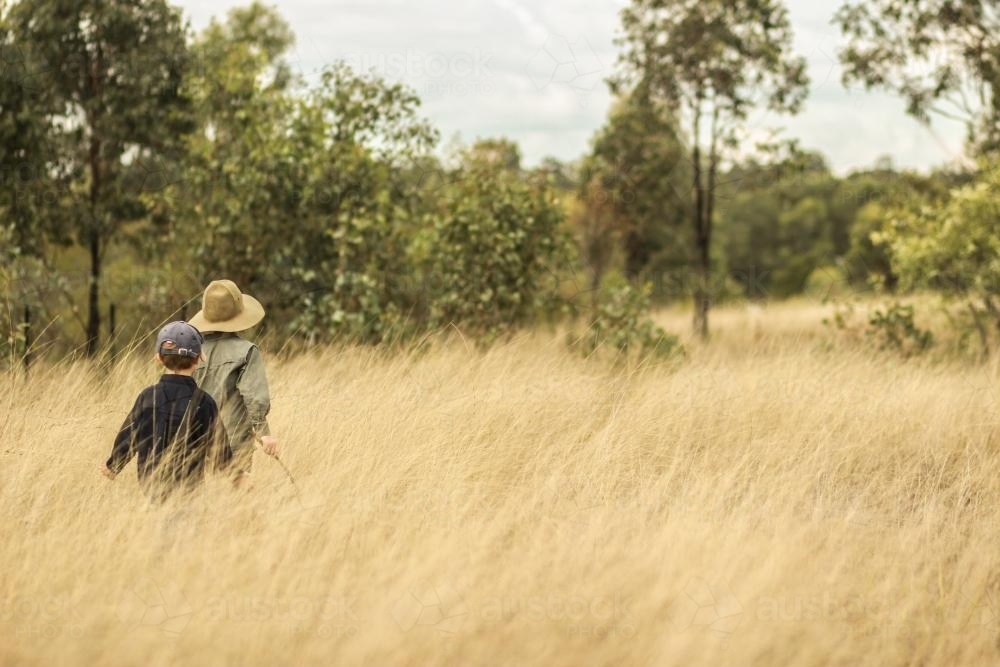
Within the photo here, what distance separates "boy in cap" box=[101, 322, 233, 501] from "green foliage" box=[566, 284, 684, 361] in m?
6.22

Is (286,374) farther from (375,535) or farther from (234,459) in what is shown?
(375,535)

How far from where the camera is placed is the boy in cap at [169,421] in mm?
4512

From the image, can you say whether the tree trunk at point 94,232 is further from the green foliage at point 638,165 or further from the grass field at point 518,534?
the green foliage at point 638,165

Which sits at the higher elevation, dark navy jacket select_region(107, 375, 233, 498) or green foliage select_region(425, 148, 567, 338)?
green foliage select_region(425, 148, 567, 338)

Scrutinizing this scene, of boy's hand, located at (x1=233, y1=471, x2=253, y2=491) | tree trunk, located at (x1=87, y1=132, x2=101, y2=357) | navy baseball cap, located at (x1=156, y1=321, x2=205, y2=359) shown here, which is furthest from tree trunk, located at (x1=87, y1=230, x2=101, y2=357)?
navy baseball cap, located at (x1=156, y1=321, x2=205, y2=359)

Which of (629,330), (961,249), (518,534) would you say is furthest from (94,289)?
(961,249)

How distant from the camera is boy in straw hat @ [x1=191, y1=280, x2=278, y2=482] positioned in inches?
198

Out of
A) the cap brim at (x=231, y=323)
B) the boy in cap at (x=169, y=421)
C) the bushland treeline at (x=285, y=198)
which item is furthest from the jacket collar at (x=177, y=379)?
the bushland treeline at (x=285, y=198)

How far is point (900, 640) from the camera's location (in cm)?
420

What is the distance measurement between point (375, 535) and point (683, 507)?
167 cm

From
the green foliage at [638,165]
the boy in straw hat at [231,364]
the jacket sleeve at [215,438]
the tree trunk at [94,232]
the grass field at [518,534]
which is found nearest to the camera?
the grass field at [518,534]

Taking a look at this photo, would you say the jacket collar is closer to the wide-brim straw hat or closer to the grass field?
the wide-brim straw hat

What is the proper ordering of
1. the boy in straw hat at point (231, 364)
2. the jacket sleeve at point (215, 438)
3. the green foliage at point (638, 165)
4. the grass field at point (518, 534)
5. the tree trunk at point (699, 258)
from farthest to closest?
the green foliage at point (638, 165) → the tree trunk at point (699, 258) → the boy in straw hat at point (231, 364) → the jacket sleeve at point (215, 438) → the grass field at point (518, 534)

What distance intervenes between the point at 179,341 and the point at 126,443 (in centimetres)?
53
